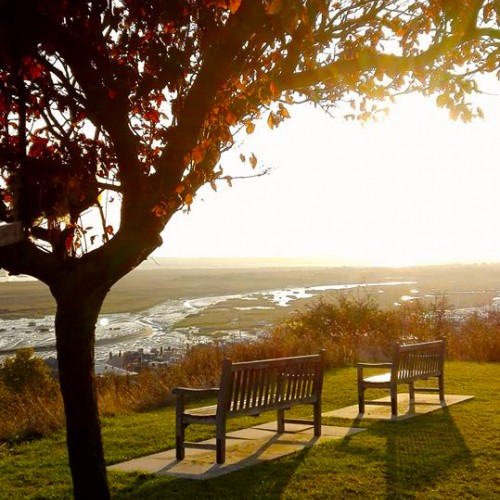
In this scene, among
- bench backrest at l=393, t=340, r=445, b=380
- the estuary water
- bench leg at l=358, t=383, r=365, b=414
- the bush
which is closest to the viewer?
bench leg at l=358, t=383, r=365, b=414

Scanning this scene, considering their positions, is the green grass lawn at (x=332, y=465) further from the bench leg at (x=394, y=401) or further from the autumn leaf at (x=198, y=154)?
Result: the autumn leaf at (x=198, y=154)

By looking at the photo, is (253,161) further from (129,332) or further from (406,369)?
(129,332)

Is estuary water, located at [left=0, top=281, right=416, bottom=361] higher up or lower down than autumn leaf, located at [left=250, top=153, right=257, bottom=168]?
lower down

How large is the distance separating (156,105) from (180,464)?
348 centimetres

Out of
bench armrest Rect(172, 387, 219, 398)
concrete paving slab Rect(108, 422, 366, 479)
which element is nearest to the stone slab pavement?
concrete paving slab Rect(108, 422, 366, 479)

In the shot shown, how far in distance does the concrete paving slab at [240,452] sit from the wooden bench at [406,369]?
118cm

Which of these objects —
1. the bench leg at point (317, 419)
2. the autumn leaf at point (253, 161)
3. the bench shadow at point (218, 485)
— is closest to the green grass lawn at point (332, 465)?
the bench shadow at point (218, 485)

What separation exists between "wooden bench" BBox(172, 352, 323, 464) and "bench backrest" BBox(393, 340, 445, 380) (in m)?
1.95

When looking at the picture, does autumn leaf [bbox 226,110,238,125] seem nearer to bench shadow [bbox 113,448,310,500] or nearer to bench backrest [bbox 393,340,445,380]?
bench shadow [bbox 113,448,310,500]

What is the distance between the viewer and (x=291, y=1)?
471cm

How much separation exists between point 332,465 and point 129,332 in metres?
45.4

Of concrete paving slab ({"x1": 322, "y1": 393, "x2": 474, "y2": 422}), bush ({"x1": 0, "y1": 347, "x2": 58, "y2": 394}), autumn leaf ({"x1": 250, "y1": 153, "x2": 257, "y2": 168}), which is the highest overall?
autumn leaf ({"x1": 250, "y1": 153, "x2": 257, "y2": 168})

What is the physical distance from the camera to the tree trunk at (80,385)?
19.6ft

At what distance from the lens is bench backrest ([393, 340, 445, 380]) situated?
1138 cm
